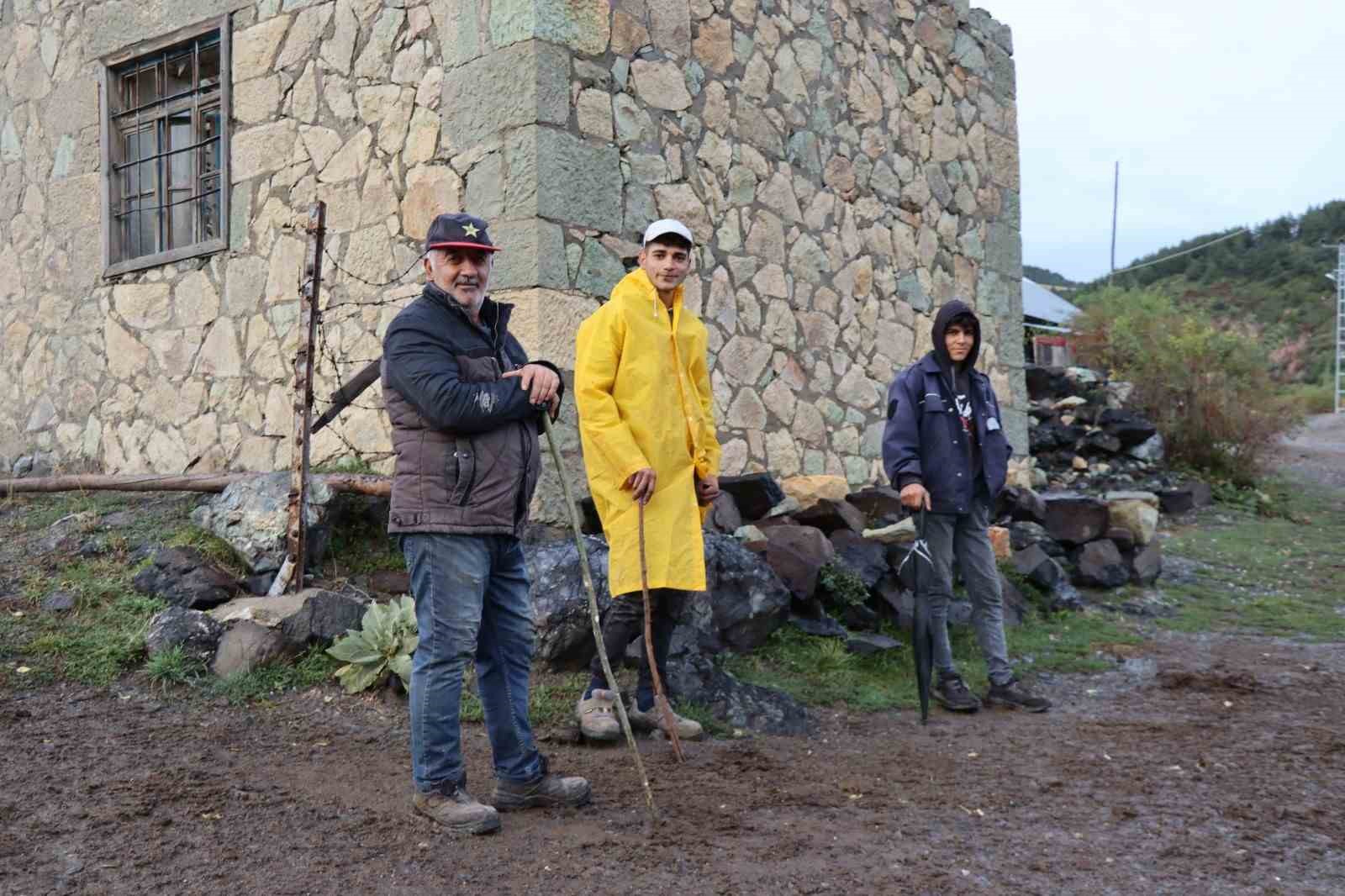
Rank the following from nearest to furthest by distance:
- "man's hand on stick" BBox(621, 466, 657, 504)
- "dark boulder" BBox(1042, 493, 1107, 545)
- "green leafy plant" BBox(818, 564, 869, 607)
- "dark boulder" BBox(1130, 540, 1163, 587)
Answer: "man's hand on stick" BBox(621, 466, 657, 504), "green leafy plant" BBox(818, 564, 869, 607), "dark boulder" BBox(1130, 540, 1163, 587), "dark boulder" BBox(1042, 493, 1107, 545)

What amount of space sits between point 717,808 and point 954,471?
2275mm

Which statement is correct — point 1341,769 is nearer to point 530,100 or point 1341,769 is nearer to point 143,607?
point 530,100

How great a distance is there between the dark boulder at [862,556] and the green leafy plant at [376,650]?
8.53ft

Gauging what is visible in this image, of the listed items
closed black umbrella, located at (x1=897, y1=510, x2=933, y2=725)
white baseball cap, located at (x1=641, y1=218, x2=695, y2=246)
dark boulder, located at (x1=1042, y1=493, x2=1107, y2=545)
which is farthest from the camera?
dark boulder, located at (x1=1042, y1=493, x2=1107, y2=545)

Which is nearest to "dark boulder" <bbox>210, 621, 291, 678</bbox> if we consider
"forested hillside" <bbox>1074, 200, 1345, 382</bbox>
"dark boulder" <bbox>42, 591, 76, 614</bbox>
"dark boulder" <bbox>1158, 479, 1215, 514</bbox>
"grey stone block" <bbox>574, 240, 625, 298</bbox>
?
"dark boulder" <bbox>42, 591, 76, 614</bbox>

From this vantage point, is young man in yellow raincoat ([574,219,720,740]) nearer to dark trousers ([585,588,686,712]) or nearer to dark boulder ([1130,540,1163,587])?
dark trousers ([585,588,686,712])

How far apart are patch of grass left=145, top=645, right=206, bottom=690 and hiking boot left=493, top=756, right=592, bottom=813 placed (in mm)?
1973

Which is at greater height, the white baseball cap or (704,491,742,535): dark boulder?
the white baseball cap

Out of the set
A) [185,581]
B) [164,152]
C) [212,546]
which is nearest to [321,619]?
[185,581]

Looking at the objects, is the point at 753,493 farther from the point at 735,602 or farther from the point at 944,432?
the point at 944,432

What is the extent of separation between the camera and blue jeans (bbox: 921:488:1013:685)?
559cm

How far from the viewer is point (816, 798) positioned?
3.99 metres

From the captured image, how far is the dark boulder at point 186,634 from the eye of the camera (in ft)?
17.1

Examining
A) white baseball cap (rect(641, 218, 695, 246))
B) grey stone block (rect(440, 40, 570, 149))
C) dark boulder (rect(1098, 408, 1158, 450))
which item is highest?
grey stone block (rect(440, 40, 570, 149))
